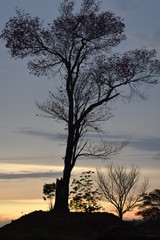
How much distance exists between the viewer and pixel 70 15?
Result: 95.2ft

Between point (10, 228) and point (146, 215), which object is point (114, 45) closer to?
point (10, 228)

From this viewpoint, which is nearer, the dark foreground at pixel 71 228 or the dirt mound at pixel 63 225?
the dark foreground at pixel 71 228

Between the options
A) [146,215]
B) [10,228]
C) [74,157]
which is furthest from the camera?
[146,215]

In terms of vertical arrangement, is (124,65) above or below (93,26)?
below

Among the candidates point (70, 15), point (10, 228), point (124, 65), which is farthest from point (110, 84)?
point (10, 228)

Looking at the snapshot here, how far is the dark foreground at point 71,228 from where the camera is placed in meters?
19.6

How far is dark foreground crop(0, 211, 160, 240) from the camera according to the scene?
64.4 feet

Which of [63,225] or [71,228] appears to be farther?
[63,225]

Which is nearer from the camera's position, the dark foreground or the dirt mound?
the dark foreground

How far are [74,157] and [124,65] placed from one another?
701 cm

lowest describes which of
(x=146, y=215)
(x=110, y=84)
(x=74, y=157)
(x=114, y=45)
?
(x=146, y=215)

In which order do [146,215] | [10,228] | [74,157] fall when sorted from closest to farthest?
[10,228]
[74,157]
[146,215]

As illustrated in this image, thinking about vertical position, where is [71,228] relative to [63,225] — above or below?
below

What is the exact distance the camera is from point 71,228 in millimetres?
23172
